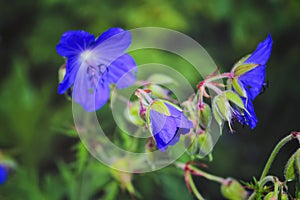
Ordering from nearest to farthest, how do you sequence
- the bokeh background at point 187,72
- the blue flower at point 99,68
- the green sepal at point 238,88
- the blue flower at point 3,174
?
1. the green sepal at point 238,88
2. the blue flower at point 99,68
3. the blue flower at point 3,174
4. the bokeh background at point 187,72

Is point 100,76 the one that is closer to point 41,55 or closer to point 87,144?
point 87,144

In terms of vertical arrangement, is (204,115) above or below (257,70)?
below

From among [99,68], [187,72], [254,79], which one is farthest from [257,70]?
[187,72]

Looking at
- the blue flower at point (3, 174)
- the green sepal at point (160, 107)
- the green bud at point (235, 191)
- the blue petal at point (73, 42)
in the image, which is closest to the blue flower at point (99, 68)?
the blue petal at point (73, 42)

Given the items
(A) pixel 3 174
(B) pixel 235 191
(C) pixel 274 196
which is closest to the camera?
(C) pixel 274 196

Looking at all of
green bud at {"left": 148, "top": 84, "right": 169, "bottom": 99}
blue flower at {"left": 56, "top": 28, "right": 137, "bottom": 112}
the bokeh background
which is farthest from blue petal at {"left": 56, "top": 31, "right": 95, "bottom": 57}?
the bokeh background

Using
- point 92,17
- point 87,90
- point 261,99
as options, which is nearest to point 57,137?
point 92,17

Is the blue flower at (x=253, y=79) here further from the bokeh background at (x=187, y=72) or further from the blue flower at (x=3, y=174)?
the bokeh background at (x=187, y=72)

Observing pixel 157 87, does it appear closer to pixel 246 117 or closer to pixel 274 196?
pixel 246 117
